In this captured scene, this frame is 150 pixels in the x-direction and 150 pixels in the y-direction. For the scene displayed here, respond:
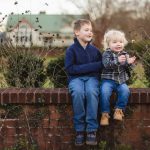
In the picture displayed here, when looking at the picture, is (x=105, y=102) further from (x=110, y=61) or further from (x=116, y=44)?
(x=116, y=44)

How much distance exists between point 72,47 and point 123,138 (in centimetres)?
129

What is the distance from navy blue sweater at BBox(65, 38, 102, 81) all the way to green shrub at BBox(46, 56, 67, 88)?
7.45ft

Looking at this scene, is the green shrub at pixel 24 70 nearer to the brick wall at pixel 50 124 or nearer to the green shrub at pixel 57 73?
the green shrub at pixel 57 73

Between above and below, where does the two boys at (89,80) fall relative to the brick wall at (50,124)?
above

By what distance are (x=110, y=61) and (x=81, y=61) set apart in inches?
15.2

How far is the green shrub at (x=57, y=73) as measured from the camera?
328 inches

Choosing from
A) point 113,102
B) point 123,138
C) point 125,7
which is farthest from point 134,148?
point 125,7

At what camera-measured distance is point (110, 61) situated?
19.1ft

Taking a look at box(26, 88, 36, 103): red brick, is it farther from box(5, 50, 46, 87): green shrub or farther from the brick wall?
box(5, 50, 46, 87): green shrub

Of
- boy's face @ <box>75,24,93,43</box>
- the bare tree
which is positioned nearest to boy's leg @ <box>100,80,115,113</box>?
boy's face @ <box>75,24,93,43</box>

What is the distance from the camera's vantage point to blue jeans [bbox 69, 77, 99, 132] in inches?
224

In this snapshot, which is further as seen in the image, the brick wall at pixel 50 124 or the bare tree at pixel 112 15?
the bare tree at pixel 112 15

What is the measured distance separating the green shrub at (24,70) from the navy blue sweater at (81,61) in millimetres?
2305

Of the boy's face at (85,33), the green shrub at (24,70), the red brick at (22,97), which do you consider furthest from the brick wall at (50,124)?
the green shrub at (24,70)
